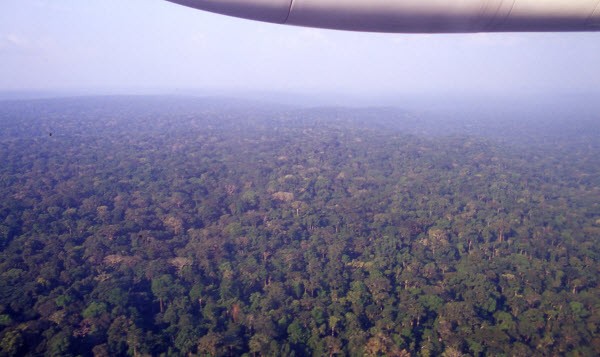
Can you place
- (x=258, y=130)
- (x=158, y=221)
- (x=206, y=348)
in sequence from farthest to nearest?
1. (x=258, y=130)
2. (x=158, y=221)
3. (x=206, y=348)

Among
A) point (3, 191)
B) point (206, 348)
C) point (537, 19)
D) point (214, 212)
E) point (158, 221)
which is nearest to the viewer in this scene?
point (537, 19)

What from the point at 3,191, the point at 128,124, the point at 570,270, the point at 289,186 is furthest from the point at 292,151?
the point at 128,124

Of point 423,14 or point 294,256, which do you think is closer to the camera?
point 423,14

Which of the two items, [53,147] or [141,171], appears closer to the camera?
[141,171]

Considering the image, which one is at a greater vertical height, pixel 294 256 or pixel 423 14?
pixel 423 14

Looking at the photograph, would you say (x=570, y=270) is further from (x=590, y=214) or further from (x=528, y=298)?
(x=590, y=214)
